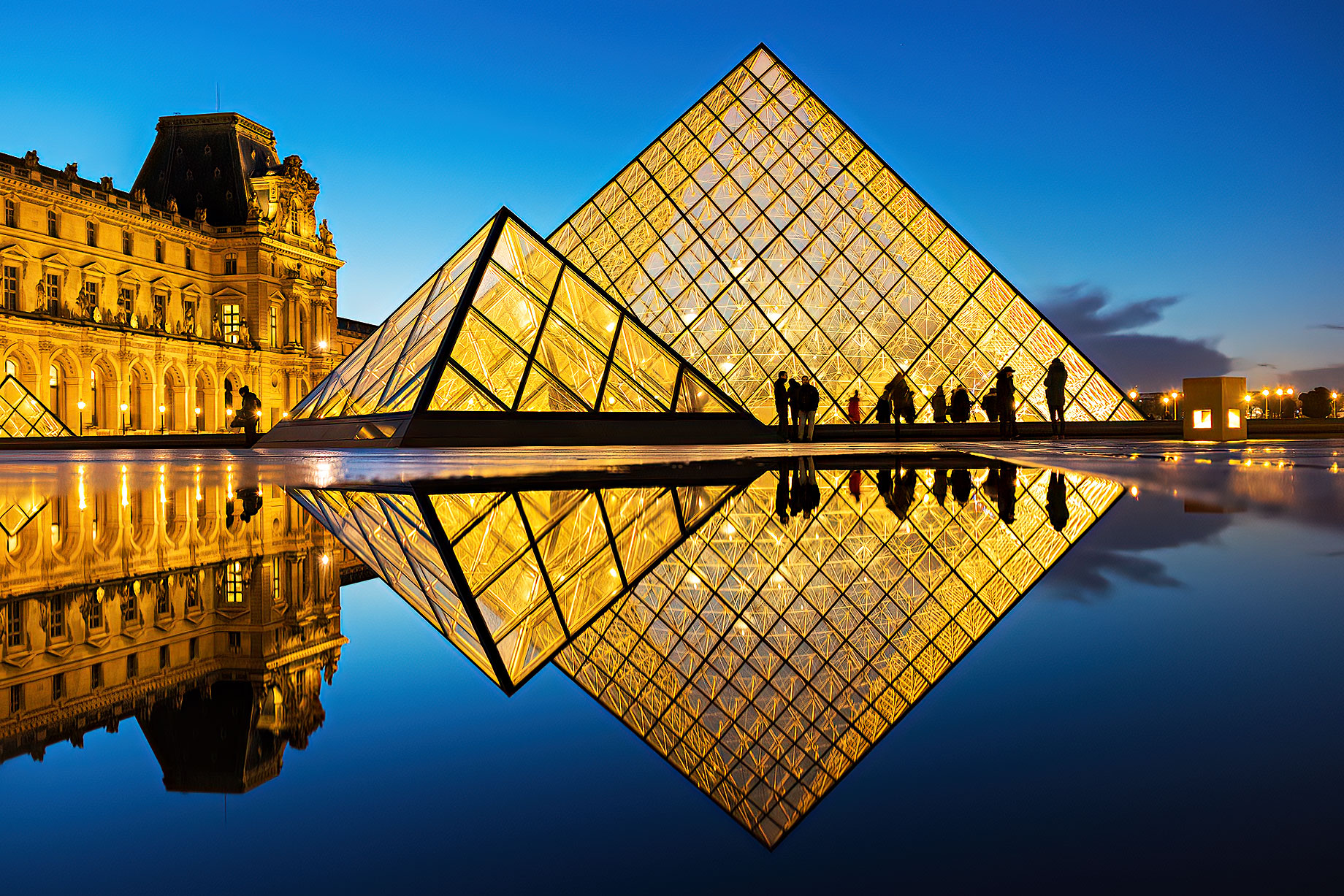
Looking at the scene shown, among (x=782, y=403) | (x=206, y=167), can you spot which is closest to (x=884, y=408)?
(x=782, y=403)

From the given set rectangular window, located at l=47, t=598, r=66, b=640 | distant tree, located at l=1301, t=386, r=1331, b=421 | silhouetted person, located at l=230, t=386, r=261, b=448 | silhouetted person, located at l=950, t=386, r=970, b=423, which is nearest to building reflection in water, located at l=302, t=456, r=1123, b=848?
rectangular window, located at l=47, t=598, r=66, b=640

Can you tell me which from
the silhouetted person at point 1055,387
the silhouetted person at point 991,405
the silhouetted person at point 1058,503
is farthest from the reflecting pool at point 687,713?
the silhouetted person at point 991,405

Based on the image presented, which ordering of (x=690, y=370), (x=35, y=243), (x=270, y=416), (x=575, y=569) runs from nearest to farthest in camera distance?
(x=575, y=569) → (x=690, y=370) → (x=35, y=243) → (x=270, y=416)

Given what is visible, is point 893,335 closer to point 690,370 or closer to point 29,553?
point 690,370

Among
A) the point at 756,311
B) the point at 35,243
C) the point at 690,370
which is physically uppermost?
the point at 35,243

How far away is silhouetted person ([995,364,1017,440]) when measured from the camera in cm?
2131

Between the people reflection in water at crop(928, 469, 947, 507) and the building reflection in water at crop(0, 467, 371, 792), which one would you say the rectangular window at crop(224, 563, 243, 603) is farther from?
the people reflection in water at crop(928, 469, 947, 507)

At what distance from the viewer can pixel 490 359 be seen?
722 inches

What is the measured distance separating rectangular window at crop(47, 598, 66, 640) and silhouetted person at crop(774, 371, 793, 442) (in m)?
18.7

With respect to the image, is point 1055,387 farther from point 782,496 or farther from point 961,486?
point 782,496

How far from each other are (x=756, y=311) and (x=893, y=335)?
13.2 ft

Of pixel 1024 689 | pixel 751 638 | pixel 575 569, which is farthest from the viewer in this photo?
pixel 575 569

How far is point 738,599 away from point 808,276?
1087 inches

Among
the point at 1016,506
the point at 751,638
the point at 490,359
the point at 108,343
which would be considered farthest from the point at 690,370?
the point at 108,343
